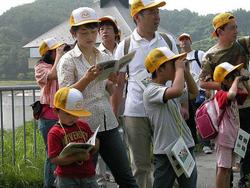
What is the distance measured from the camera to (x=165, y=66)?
3752mm

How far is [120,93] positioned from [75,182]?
119cm

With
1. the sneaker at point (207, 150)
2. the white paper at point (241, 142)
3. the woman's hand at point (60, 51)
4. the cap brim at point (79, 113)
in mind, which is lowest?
the sneaker at point (207, 150)

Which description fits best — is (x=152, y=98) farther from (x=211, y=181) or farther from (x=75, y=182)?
(x=211, y=181)

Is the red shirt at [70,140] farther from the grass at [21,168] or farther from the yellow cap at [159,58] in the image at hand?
the grass at [21,168]

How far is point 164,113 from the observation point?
3.75 m

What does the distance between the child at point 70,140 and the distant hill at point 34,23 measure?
106 ft

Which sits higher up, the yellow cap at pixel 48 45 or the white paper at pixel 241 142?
the yellow cap at pixel 48 45

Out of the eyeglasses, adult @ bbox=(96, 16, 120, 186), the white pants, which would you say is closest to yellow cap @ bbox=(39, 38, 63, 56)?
adult @ bbox=(96, 16, 120, 186)

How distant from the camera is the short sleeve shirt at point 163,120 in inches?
147

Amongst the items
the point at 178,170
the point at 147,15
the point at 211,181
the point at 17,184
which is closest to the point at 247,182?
the point at 211,181

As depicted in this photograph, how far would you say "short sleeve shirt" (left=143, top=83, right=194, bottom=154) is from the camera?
3723mm

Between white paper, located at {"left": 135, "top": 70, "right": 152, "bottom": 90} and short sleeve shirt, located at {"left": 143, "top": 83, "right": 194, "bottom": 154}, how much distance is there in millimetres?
423

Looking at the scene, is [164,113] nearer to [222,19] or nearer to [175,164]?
[175,164]

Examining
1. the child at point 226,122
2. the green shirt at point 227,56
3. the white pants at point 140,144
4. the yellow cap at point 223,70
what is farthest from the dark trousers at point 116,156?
the green shirt at point 227,56
